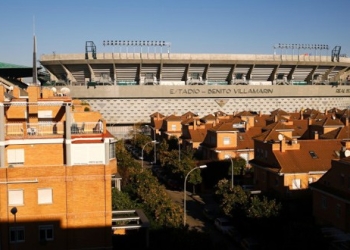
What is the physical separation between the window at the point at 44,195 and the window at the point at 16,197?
490 millimetres

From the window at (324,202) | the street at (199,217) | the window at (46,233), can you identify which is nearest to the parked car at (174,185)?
the street at (199,217)

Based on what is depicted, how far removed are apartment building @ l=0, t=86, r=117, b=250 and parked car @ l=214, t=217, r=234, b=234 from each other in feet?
33.4

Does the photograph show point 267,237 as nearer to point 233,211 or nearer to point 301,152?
point 233,211

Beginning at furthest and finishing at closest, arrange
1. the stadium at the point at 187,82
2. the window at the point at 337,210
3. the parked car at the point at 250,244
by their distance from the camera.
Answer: the stadium at the point at 187,82 < the window at the point at 337,210 < the parked car at the point at 250,244

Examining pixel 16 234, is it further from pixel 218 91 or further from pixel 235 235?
pixel 218 91

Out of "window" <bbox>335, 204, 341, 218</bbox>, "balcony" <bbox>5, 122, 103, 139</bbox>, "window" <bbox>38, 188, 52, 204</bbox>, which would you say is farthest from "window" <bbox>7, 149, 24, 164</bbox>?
"window" <bbox>335, 204, 341, 218</bbox>

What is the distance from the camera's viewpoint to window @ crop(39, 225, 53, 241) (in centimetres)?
1359

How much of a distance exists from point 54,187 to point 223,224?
12073mm

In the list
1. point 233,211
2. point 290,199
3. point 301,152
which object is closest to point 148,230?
point 233,211

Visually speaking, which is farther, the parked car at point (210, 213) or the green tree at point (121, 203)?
the parked car at point (210, 213)

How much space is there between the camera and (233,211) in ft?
75.2

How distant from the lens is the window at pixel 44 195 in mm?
13547

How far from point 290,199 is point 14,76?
62291 mm

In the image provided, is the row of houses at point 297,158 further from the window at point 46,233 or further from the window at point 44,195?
the window at point 44,195
